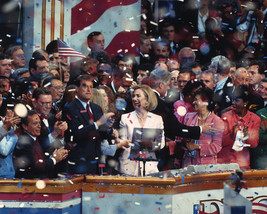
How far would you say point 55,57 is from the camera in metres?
8.68

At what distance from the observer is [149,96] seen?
6.32 metres

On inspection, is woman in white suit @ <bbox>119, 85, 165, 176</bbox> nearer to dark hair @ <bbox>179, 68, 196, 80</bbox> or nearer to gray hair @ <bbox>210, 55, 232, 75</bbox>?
dark hair @ <bbox>179, 68, 196, 80</bbox>

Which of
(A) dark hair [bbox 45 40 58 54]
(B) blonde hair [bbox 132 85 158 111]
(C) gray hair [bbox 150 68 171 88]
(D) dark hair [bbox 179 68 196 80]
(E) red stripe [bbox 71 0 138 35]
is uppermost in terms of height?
(E) red stripe [bbox 71 0 138 35]

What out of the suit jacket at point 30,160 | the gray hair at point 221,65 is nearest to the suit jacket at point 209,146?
the gray hair at point 221,65

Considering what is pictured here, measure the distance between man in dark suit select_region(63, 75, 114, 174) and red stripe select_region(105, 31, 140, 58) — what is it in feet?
14.6

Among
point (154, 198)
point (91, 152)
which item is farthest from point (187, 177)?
point (91, 152)

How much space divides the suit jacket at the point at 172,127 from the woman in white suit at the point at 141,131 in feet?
0.32

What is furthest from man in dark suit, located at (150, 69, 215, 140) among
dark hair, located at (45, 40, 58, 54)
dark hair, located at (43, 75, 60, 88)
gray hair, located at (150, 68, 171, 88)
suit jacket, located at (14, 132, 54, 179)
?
dark hair, located at (45, 40, 58, 54)

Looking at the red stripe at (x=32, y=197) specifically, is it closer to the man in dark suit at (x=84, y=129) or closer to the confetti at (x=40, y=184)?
the confetti at (x=40, y=184)

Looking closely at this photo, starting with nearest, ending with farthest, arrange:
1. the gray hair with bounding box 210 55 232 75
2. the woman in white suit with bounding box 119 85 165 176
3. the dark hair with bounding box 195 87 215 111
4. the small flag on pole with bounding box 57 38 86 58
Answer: the woman in white suit with bounding box 119 85 165 176, the dark hair with bounding box 195 87 215 111, the gray hair with bounding box 210 55 232 75, the small flag on pole with bounding box 57 38 86 58

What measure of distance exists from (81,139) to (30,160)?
2.71 ft

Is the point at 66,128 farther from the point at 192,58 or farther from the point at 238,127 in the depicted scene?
the point at 192,58

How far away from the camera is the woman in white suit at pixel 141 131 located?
6.14 metres

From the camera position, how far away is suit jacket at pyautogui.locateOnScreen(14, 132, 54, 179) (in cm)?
525
